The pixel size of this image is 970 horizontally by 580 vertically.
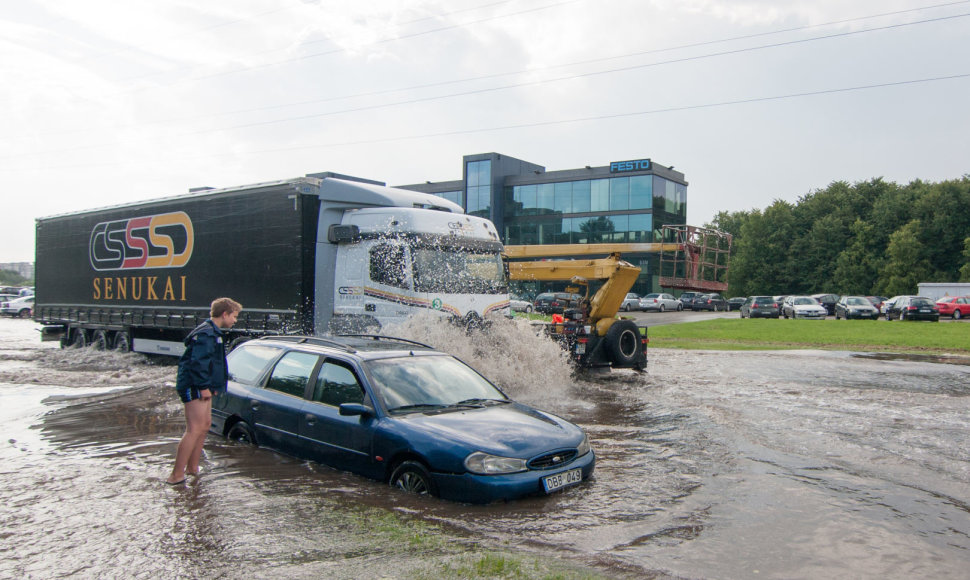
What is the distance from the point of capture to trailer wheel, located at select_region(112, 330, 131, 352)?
1689cm

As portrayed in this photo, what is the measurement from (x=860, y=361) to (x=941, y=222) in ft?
188

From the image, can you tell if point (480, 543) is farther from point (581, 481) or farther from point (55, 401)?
point (55, 401)

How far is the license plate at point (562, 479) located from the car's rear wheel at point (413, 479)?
89cm

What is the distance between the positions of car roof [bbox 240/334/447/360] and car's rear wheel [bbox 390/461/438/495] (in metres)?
1.25

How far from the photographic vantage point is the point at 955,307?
135ft

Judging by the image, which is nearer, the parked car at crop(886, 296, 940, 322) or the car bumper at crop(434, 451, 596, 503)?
the car bumper at crop(434, 451, 596, 503)

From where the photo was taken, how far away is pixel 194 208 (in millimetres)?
15203

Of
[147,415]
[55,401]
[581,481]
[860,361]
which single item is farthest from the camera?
[860,361]

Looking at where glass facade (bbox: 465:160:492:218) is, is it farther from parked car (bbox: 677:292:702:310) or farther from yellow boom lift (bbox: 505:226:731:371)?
yellow boom lift (bbox: 505:226:731:371)

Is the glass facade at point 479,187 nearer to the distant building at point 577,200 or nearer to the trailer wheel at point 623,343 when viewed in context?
the distant building at point 577,200

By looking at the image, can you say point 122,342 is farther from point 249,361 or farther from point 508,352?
point 249,361

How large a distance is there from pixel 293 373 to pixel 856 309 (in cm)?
4071

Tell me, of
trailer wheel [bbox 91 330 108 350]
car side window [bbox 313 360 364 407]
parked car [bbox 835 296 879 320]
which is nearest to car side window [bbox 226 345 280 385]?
car side window [bbox 313 360 364 407]

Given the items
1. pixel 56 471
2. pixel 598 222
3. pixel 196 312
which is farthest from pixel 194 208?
pixel 598 222
